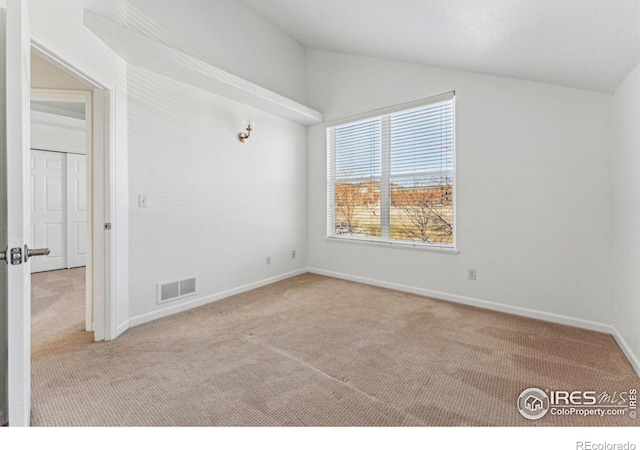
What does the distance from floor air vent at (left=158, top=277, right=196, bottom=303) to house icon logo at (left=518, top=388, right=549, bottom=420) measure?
115 inches

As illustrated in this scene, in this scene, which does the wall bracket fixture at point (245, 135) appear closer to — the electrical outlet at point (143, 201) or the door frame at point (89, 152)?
the electrical outlet at point (143, 201)

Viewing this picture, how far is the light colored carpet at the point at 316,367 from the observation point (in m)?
1.53

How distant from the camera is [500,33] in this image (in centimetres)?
201

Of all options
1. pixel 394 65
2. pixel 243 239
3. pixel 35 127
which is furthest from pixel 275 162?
pixel 35 127

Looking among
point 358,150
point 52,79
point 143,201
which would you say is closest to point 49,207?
point 52,79

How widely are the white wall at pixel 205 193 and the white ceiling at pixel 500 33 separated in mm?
1599

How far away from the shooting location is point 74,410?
1561 millimetres

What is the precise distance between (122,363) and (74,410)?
19.7 inches

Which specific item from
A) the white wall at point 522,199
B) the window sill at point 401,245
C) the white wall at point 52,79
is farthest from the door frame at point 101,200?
the white wall at point 522,199

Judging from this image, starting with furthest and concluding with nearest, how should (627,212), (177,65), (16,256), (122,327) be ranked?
(177,65) → (122,327) → (627,212) → (16,256)

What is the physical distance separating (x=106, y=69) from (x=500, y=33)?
2891mm

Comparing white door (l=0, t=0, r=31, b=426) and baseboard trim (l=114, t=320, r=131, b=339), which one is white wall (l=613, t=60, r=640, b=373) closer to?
white door (l=0, t=0, r=31, b=426)

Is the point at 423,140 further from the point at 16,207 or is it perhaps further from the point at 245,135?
the point at 16,207

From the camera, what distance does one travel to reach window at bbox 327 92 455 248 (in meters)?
3.46
